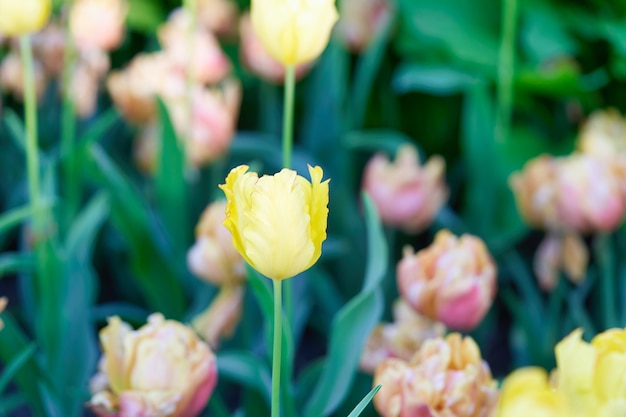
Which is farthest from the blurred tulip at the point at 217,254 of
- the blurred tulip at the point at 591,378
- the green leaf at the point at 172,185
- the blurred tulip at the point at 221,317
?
the blurred tulip at the point at 591,378

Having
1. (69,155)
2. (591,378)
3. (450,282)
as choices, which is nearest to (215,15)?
(69,155)

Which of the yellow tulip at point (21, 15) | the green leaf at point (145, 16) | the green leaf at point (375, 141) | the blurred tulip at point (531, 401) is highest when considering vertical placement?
the yellow tulip at point (21, 15)

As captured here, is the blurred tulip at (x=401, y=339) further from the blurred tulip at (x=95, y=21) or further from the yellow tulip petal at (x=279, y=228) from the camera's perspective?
the blurred tulip at (x=95, y=21)

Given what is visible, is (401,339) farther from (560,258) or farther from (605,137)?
(605,137)

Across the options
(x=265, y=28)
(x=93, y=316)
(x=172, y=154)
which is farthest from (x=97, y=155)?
(x=265, y=28)

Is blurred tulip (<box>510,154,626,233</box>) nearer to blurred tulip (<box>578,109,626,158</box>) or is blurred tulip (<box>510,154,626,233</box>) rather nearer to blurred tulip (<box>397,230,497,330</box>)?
blurred tulip (<box>578,109,626,158</box>)

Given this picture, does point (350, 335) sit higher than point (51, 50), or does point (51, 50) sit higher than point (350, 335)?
point (51, 50)

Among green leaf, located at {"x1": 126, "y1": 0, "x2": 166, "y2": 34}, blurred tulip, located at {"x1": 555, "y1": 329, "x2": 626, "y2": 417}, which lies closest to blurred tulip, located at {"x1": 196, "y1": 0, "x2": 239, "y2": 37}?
green leaf, located at {"x1": 126, "y1": 0, "x2": 166, "y2": 34}

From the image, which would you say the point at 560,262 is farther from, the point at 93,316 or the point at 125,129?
the point at 125,129
